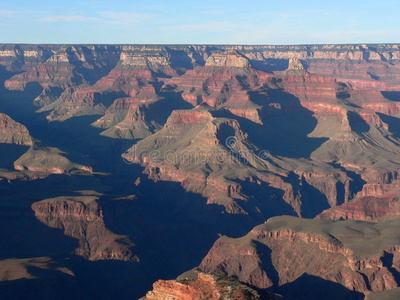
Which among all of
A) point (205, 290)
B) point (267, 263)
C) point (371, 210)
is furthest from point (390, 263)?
point (205, 290)

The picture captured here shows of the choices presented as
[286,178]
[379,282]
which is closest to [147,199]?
[286,178]

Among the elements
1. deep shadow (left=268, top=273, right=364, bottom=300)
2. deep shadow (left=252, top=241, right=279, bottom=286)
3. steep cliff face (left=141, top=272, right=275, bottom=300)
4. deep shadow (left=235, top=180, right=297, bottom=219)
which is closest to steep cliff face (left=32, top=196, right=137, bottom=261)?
deep shadow (left=252, top=241, right=279, bottom=286)

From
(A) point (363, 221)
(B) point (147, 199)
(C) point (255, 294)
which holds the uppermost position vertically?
(C) point (255, 294)

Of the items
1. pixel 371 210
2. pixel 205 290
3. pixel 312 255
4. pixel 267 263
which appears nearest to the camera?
pixel 205 290

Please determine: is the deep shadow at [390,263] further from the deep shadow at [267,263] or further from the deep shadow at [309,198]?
the deep shadow at [309,198]

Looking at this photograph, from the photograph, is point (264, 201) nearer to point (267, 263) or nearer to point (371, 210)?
point (371, 210)

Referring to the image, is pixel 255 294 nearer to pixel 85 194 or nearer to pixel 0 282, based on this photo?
pixel 0 282

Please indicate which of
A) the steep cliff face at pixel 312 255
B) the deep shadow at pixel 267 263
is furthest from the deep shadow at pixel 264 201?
the deep shadow at pixel 267 263
